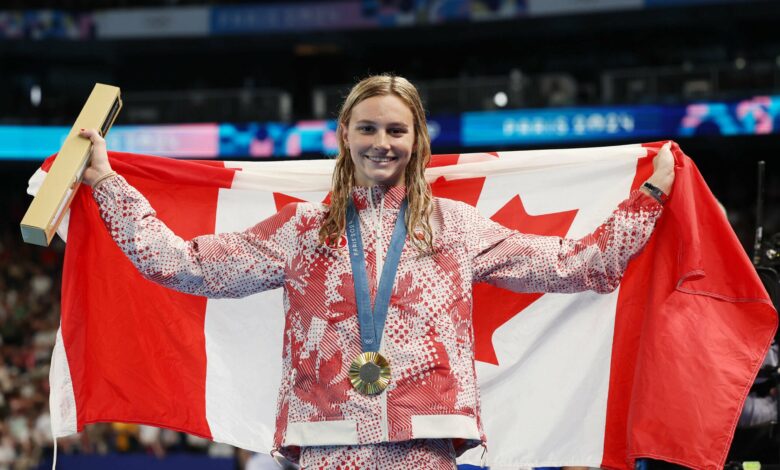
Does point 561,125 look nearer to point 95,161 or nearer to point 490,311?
point 490,311

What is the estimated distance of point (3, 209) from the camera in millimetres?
18859

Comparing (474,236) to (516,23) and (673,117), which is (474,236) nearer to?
(673,117)

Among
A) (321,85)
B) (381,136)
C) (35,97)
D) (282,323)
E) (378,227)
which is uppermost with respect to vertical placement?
(321,85)

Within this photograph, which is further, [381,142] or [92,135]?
[92,135]

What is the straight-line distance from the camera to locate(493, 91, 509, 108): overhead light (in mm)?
14539

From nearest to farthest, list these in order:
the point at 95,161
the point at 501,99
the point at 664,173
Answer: the point at 95,161 → the point at 664,173 → the point at 501,99

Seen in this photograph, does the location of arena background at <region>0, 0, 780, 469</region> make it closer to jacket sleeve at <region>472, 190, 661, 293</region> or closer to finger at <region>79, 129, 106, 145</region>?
finger at <region>79, 129, 106, 145</region>

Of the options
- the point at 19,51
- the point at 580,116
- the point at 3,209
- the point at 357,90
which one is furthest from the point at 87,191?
the point at 19,51

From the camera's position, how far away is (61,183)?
8.95 ft

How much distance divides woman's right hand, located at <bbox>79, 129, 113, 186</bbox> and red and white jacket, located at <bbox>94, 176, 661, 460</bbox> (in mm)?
45

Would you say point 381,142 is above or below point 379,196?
above

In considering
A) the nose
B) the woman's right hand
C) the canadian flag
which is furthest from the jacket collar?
the canadian flag

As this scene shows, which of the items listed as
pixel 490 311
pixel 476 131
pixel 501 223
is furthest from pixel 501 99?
pixel 490 311

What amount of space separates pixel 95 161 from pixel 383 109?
81 cm
